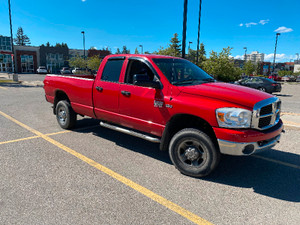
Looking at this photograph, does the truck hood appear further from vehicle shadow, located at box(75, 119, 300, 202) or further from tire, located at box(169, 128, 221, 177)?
vehicle shadow, located at box(75, 119, 300, 202)

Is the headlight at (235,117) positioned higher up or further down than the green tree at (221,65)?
further down

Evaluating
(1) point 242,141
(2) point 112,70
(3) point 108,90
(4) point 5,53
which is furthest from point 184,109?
(4) point 5,53

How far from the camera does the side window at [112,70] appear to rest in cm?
478

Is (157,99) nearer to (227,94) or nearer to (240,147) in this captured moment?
(227,94)

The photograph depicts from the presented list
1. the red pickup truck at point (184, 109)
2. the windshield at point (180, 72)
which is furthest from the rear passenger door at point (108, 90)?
the windshield at point (180, 72)

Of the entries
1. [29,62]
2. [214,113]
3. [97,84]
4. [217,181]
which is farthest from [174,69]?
[29,62]

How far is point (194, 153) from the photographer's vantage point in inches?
145

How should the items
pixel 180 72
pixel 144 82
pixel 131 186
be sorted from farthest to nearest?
pixel 180 72
pixel 144 82
pixel 131 186

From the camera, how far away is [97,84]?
198 inches

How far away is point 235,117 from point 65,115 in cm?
447

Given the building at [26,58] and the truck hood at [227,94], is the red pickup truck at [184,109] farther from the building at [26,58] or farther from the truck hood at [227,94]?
the building at [26,58]

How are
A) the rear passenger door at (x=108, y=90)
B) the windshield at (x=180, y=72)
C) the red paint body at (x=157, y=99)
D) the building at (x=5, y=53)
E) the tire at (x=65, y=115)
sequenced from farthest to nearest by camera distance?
1. the building at (x=5, y=53)
2. the tire at (x=65, y=115)
3. the rear passenger door at (x=108, y=90)
4. the windshield at (x=180, y=72)
5. the red paint body at (x=157, y=99)

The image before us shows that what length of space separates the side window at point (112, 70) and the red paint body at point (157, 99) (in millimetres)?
108

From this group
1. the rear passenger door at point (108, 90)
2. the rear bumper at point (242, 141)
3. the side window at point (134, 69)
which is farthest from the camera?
the rear passenger door at point (108, 90)
